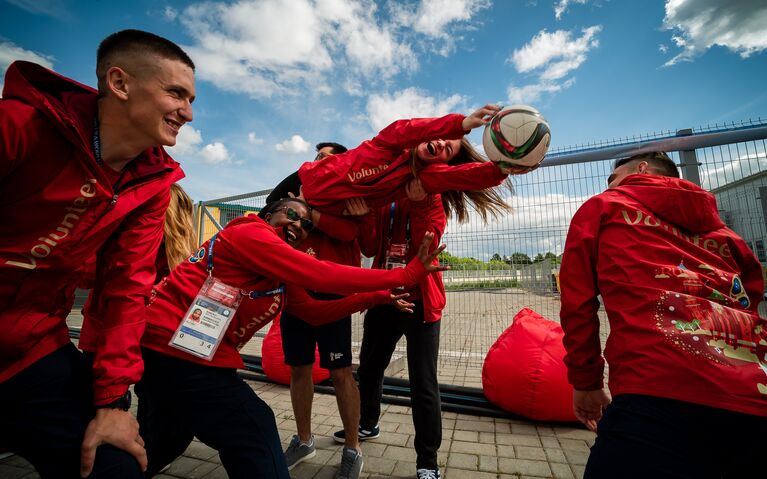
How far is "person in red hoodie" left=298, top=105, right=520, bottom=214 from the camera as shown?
7.75 feet

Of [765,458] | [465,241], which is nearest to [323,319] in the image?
[765,458]

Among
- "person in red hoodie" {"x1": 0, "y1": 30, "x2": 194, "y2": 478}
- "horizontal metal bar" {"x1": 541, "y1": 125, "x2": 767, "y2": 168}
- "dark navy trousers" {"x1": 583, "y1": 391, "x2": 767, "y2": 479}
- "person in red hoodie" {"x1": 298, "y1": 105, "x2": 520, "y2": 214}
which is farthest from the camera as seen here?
"horizontal metal bar" {"x1": 541, "y1": 125, "x2": 767, "y2": 168}

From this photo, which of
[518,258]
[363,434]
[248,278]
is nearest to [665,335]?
[248,278]

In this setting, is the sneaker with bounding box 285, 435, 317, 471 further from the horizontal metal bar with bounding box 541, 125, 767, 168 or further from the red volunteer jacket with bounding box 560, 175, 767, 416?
the horizontal metal bar with bounding box 541, 125, 767, 168

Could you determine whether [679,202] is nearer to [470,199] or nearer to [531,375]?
[470,199]

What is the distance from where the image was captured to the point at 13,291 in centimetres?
135

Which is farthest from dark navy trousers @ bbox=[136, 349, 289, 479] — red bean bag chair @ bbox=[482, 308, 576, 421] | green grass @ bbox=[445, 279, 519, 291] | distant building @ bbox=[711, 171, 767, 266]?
distant building @ bbox=[711, 171, 767, 266]

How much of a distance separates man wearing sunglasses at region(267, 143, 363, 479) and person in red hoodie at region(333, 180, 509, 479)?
0.73ft

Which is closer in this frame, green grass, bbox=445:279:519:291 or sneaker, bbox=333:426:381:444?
sneaker, bbox=333:426:381:444

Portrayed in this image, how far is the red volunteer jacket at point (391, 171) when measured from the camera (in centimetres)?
237

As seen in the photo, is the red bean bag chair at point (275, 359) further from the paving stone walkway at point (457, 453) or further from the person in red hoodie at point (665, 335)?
the person in red hoodie at point (665, 335)

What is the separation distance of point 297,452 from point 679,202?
2913 mm

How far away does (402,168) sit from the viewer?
2.50 m

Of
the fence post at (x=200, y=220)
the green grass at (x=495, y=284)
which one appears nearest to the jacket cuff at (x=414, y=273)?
the green grass at (x=495, y=284)
